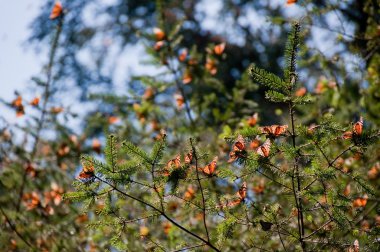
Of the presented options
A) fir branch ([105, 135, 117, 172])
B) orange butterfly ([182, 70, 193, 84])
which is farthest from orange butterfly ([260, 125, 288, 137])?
orange butterfly ([182, 70, 193, 84])

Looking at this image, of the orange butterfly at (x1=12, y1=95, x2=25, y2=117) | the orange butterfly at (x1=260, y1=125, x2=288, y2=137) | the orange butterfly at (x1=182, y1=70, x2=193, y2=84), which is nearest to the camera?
the orange butterfly at (x1=260, y1=125, x2=288, y2=137)

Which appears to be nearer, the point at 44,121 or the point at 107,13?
the point at 44,121

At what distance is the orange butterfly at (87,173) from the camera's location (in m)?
1.57

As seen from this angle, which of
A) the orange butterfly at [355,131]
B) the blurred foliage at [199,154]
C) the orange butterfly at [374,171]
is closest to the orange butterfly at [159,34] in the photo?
the blurred foliage at [199,154]

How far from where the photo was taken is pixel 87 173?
1584 mm

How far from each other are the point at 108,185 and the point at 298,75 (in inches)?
36.1

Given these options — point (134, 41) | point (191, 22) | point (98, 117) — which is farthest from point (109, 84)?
point (98, 117)

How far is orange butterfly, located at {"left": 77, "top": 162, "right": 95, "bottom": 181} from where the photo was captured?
A: 1574 millimetres

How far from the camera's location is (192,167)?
5.79 feet

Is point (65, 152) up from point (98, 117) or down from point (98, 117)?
down

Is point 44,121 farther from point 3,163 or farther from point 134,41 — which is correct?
point 134,41

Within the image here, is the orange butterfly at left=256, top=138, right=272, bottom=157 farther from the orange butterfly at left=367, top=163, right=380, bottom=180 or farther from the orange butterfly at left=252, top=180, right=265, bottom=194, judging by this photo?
the orange butterfly at left=367, top=163, right=380, bottom=180

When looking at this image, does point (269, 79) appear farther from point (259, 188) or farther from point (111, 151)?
point (259, 188)

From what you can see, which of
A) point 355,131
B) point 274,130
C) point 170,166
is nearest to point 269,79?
point 274,130
